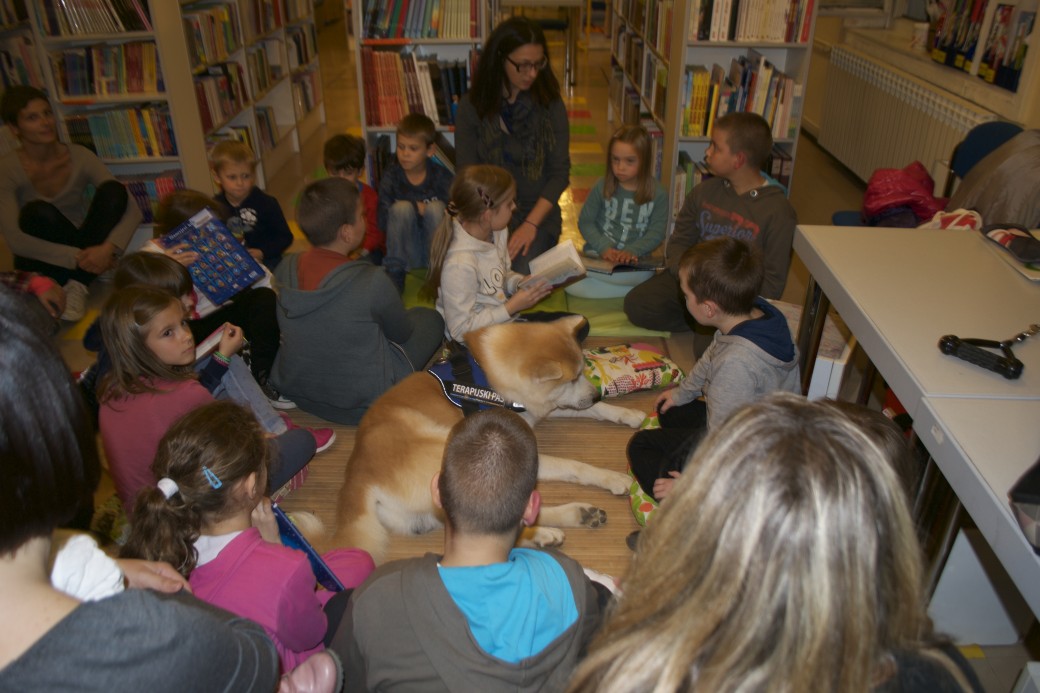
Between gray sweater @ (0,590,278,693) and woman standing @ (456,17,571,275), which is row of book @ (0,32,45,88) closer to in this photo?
woman standing @ (456,17,571,275)

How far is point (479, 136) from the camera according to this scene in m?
3.97

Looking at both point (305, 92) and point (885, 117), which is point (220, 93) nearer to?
point (305, 92)

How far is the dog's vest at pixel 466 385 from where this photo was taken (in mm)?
2373

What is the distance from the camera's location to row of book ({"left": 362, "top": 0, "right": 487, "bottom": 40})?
4.44 meters

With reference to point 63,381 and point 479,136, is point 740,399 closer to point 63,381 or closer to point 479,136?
point 63,381

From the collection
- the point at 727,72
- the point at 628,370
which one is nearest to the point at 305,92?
the point at 727,72

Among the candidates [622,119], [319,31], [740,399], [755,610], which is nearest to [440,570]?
[755,610]

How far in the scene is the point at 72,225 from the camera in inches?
153

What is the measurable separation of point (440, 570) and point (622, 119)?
21.1 feet

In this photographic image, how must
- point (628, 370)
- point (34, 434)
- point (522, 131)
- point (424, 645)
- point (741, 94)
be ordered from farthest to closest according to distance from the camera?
1. point (741, 94)
2. point (522, 131)
3. point (628, 370)
4. point (424, 645)
5. point (34, 434)

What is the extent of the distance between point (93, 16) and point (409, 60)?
1907 millimetres

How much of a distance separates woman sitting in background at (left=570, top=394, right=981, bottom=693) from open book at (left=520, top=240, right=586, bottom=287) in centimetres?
216

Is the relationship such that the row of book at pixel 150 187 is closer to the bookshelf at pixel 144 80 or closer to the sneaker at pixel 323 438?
the bookshelf at pixel 144 80

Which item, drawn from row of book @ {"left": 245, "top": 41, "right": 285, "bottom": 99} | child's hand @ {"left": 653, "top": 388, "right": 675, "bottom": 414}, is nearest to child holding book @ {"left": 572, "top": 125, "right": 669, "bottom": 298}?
child's hand @ {"left": 653, "top": 388, "right": 675, "bottom": 414}
